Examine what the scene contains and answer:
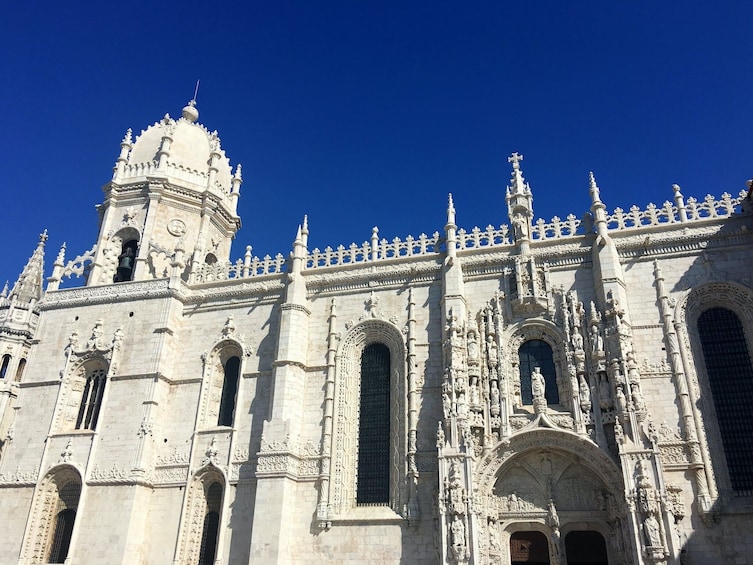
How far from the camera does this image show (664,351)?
20.3 metres

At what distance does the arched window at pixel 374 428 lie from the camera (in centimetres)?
2169

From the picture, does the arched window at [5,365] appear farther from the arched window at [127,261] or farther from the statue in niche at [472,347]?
the statue in niche at [472,347]

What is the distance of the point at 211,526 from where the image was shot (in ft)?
74.1

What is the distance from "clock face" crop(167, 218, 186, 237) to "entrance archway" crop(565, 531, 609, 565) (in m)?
20.1

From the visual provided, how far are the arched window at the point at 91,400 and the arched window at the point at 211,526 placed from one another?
5.53 meters

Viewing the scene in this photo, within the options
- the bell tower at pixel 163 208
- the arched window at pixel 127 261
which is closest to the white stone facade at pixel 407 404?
the bell tower at pixel 163 208

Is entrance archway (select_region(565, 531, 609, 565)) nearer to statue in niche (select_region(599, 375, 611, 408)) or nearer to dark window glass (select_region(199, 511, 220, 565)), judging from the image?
statue in niche (select_region(599, 375, 611, 408))

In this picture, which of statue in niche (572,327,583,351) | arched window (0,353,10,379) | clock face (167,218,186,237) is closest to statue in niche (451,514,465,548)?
statue in niche (572,327,583,351)

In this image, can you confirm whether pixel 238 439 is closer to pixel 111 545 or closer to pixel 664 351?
pixel 111 545

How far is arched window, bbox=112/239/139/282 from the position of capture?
28625 millimetres

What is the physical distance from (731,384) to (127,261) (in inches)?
944

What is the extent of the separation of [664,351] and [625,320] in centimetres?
150

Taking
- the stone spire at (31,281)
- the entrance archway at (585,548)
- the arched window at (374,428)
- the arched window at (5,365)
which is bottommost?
the entrance archway at (585,548)

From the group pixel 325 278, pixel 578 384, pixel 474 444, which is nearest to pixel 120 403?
pixel 325 278
